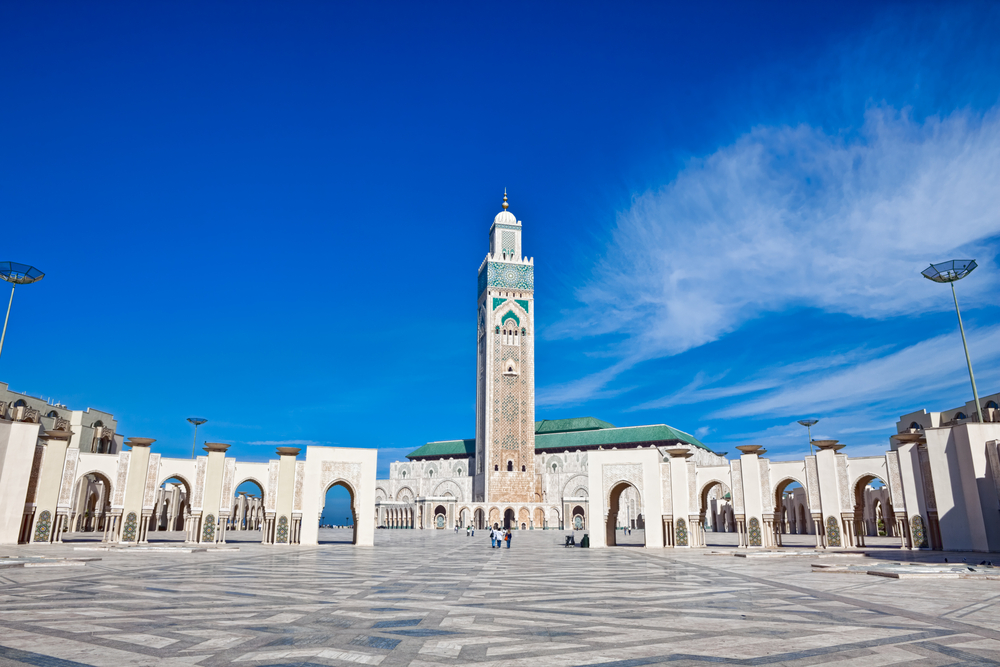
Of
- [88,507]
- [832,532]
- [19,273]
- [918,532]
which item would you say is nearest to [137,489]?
[19,273]

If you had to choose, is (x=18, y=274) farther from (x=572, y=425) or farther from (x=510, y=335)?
(x=572, y=425)

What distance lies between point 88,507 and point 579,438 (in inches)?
1639

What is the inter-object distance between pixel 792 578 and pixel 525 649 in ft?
26.1

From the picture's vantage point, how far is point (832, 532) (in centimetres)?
2311

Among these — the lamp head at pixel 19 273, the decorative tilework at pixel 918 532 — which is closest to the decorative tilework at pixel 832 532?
the decorative tilework at pixel 918 532

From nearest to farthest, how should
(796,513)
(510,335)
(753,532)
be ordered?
(753,532), (796,513), (510,335)

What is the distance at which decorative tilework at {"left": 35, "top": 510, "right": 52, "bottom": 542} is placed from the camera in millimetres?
21875

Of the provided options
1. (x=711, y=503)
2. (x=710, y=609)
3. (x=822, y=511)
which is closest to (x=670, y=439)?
(x=711, y=503)

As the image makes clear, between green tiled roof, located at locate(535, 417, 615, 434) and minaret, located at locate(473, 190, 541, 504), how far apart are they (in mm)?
7995

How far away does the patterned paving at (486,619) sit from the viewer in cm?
463

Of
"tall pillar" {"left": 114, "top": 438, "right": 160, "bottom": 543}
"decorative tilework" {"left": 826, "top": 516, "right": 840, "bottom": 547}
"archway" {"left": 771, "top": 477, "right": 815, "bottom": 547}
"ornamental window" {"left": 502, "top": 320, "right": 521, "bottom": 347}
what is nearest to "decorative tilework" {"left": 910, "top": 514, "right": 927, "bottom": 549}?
"decorative tilework" {"left": 826, "top": 516, "right": 840, "bottom": 547}

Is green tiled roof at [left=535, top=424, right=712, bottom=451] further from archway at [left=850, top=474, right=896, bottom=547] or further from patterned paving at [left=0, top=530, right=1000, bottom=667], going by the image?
patterned paving at [left=0, top=530, right=1000, bottom=667]

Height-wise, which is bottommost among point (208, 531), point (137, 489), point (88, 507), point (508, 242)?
point (208, 531)

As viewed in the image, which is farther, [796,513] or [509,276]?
[509,276]
